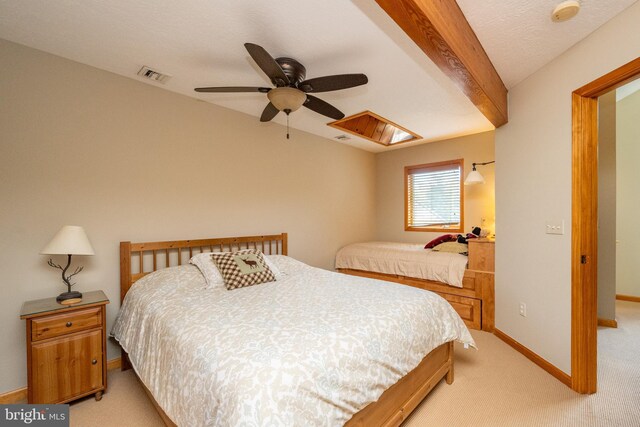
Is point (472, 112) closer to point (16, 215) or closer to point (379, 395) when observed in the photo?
point (379, 395)

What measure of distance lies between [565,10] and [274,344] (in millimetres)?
2541

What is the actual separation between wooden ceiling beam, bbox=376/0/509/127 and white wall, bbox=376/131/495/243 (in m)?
1.93

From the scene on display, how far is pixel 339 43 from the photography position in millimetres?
1965

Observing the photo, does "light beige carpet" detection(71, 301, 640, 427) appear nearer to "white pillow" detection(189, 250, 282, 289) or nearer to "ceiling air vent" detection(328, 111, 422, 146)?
"white pillow" detection(189, 250, 282, 289)

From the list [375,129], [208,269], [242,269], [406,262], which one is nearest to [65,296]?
[208,269]

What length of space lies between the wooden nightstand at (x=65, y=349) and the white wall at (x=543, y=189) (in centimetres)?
359

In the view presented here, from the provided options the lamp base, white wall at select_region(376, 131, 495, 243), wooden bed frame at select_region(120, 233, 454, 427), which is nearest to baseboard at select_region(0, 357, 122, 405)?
wooden bed frame at select_region(120, 233, 454, 427)

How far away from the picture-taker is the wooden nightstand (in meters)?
1.76

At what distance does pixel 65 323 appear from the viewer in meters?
1.87

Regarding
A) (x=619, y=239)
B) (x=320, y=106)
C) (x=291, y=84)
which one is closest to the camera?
(x=291, y=84)

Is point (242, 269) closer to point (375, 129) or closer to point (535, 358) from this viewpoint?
point (535, 358)

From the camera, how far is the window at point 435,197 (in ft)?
15.0

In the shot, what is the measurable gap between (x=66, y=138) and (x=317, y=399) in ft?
8.80

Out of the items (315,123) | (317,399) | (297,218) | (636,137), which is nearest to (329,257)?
(297,218)
